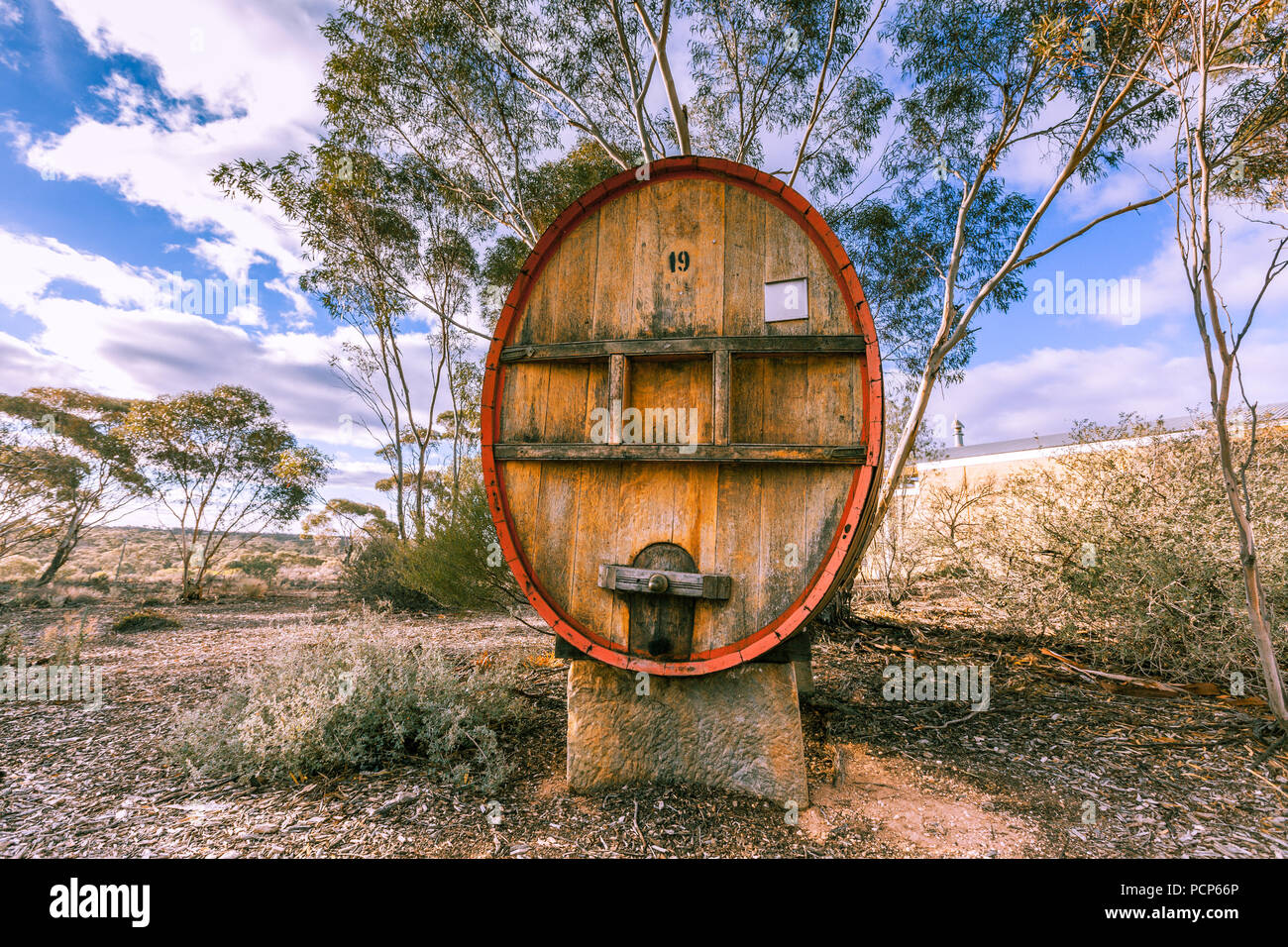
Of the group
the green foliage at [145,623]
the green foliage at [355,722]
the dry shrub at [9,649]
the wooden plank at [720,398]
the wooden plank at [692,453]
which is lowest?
the green foliage at [145,623]

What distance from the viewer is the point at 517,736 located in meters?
3.21

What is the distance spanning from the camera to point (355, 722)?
114 inches

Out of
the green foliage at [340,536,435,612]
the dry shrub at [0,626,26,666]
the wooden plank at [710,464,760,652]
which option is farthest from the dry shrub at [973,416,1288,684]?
the dry shrub at [0,626,26,666]

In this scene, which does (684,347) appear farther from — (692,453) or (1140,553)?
(1140,553)

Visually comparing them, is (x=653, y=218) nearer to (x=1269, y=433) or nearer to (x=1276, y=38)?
(x=1276, y=38)

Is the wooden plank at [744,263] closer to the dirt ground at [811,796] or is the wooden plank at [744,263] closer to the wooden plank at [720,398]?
the wooden plank at [720,398]

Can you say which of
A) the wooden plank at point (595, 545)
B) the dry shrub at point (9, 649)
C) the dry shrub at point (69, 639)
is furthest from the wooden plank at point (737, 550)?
the dry shrub at point (9, 649)

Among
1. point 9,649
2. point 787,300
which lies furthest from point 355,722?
point 9,649

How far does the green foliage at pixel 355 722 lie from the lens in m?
2.71

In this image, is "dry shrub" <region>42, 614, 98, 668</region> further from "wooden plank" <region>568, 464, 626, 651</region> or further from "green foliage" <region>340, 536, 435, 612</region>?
"wooden plank" <region>568, 464, 626, 651</region>

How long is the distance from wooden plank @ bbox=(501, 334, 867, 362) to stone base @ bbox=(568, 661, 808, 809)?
4.95 feet

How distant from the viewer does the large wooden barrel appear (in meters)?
2.44

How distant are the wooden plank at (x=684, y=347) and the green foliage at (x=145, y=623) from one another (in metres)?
7.85
